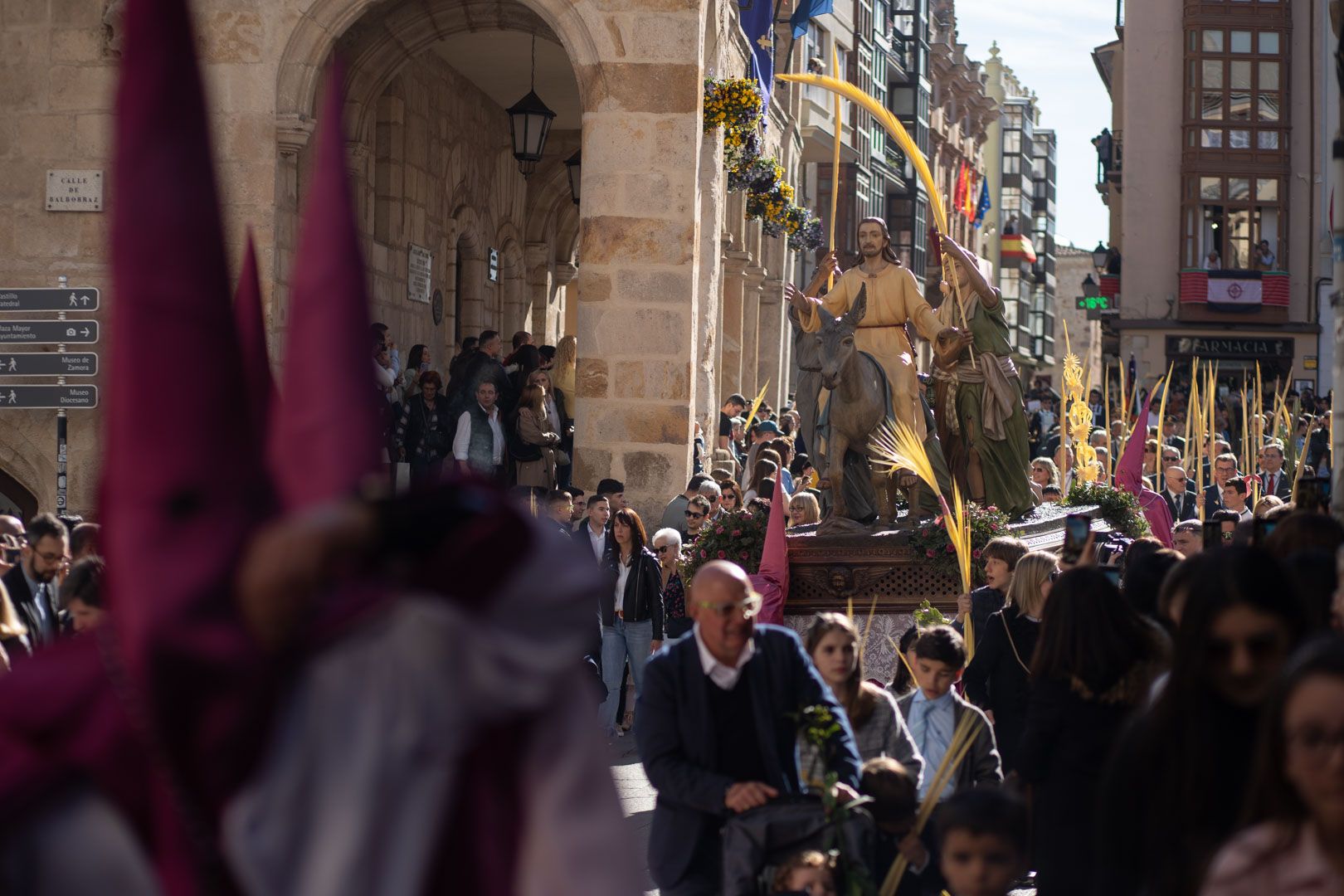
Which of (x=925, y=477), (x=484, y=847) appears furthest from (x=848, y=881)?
(x=925, y=477)

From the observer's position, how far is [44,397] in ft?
51.4

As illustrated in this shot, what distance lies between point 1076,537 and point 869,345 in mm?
6922

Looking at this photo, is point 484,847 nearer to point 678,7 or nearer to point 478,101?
point 678,7

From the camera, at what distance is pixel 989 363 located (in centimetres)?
1445

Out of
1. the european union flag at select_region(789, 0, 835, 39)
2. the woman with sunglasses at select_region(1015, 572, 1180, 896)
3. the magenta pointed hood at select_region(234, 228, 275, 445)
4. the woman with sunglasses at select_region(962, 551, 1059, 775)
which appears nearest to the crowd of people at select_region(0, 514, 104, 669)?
the woman with sunglasses at select_region(962, 551, 1059, 775)

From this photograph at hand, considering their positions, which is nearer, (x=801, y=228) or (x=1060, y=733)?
(x=1060, y=733)

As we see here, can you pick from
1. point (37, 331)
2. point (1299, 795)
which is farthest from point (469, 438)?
point (1299, 795)

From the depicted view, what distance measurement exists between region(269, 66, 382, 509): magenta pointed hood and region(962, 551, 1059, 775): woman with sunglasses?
5.12 meters

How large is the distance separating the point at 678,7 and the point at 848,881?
11.7 metres

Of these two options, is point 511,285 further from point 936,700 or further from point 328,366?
point 328,366

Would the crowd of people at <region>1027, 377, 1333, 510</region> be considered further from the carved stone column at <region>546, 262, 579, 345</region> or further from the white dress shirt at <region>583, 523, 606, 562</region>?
the carved stone column at <region>546, 262, 579, 345</region>

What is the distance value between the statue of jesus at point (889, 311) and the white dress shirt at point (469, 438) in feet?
11.6

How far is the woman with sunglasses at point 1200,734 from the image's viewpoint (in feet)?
11.6

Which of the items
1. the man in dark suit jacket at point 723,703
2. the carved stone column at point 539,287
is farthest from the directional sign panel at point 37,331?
the carved stone column at point 539,287
